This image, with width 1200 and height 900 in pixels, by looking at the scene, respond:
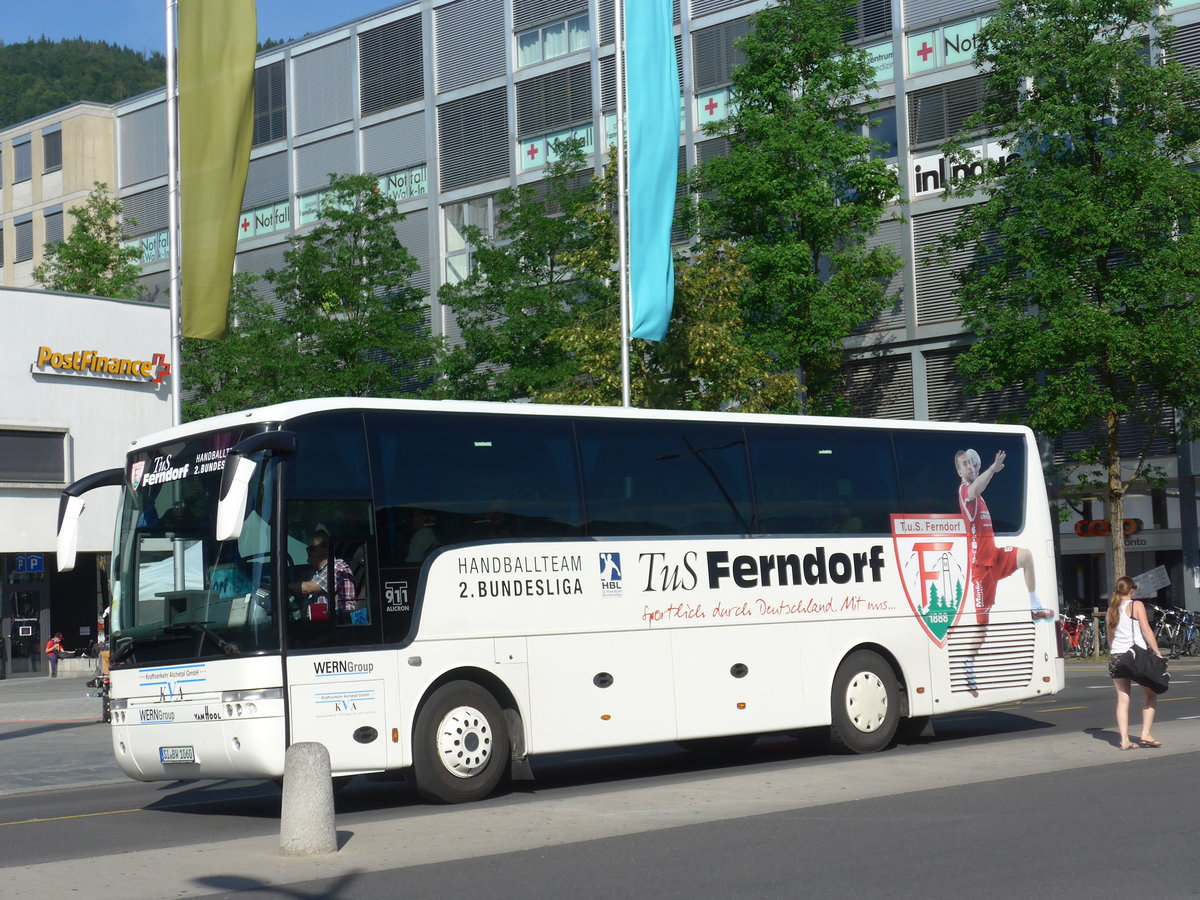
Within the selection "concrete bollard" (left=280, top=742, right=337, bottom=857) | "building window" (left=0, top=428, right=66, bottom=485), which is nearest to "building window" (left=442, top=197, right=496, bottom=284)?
"building window" (left=0, top=428, right=66, bottom=485)

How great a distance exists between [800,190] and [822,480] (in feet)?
57.0

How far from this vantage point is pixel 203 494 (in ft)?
43.2

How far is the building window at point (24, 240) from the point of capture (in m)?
64.2

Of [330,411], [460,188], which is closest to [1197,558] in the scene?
[460,188]

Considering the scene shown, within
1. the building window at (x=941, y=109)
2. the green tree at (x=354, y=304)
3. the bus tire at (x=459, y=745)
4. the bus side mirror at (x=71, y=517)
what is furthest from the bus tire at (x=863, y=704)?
the building window at (x=941, y=109)

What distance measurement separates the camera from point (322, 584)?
12617 mm

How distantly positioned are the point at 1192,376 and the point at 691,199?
35.7ft

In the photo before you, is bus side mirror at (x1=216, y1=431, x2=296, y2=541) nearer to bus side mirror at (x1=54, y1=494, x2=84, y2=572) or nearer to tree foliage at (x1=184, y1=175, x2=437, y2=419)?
bus side mirror at (x1=54, y1=494, x2=84, y2=572)

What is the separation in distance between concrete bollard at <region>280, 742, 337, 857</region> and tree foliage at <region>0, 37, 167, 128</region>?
74.7 m

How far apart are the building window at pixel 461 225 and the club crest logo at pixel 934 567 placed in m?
32.6

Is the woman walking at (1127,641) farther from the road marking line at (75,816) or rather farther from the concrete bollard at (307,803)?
the road marking line at (75,816)

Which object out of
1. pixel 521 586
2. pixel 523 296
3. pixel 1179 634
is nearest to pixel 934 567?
pixel 521 586

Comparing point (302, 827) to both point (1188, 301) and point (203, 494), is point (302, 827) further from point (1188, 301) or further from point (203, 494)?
point (1188, 301)

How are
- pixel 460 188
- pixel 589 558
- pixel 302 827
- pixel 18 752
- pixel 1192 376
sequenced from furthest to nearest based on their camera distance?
1. pixel 460 188
2. pixel 1192 376
3. pixel 18 752
4. pixel 589 558
5. pixel 302 827
